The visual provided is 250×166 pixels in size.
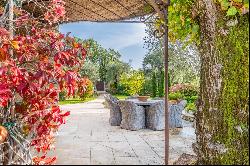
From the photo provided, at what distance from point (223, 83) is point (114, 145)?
3.74 metres

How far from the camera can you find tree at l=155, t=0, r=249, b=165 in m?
3.31

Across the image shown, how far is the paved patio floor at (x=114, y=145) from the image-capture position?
18.0 ft

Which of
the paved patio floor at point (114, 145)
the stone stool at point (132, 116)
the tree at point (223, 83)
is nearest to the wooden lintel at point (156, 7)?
the tree at point (223, 83)

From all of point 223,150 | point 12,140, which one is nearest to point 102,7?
point 12,140

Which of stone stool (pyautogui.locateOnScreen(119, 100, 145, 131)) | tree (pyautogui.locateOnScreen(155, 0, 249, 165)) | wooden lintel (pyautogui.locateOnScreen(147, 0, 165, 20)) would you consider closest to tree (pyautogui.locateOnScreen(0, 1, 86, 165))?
wooden lintel (pyautogui.locateOnScreen(147, 0, 165, 20))

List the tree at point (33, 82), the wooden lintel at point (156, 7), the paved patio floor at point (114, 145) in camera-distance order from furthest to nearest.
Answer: the paved patio floor at point (114, 145) → the wooden lintel at point (156, 7) → the tree at point (33, 82)

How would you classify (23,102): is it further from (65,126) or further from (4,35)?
(65,126)

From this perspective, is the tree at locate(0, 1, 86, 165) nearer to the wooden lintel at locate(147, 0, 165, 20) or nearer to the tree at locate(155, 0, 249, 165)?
the wooden lintel at locate(147, 0, 165, 20)

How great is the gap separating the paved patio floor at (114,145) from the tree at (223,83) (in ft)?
5.49

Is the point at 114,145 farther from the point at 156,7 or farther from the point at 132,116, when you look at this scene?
the point at 156,7

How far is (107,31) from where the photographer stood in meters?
72.6

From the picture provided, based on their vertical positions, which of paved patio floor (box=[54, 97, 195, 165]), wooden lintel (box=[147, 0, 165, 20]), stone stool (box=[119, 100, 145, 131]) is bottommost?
paved patio floor (box=[54, 97, 195, 165])

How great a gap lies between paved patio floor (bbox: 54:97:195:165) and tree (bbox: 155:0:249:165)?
5.49 ft

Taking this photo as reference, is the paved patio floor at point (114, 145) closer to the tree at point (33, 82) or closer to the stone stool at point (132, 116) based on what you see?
the stone stool at point (132, 116)
